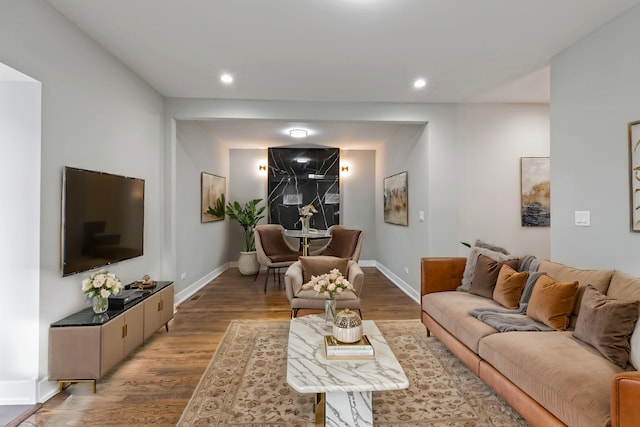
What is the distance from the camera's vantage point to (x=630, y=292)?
1998 millimetres

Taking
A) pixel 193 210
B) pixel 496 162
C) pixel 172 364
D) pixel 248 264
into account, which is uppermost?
pixel 496 162

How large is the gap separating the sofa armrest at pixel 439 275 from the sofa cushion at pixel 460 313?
87 mm

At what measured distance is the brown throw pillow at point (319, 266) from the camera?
3750 millimetres

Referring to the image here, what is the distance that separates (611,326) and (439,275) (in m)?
1.60

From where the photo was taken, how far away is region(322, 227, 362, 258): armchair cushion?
518cm

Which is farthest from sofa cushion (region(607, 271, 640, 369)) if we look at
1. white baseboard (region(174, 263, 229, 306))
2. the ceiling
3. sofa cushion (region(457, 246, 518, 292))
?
white baseboard (region(174, 263, 229, 306))

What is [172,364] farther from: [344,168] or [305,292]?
[344,168]

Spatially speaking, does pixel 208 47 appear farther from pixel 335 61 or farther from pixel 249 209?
pixel 249 209

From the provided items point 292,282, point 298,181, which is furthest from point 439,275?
point 298,181

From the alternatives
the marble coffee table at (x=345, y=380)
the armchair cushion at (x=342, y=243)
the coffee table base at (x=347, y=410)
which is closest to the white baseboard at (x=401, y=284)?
the armchair cushion at (x=342, y=243)

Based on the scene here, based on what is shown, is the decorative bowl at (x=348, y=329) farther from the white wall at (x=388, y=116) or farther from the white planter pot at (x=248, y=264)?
the white planter pot at (x=248, y=264)

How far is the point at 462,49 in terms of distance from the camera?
9.61 ft

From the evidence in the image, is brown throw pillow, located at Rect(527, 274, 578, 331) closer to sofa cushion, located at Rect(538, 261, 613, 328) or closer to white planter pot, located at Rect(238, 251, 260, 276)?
sofa cushion, located at Rect(538, 261, 613, 328)

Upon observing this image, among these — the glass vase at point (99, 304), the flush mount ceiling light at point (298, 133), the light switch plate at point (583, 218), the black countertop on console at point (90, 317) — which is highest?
the flush mount ceiling light at point (298, 133)
